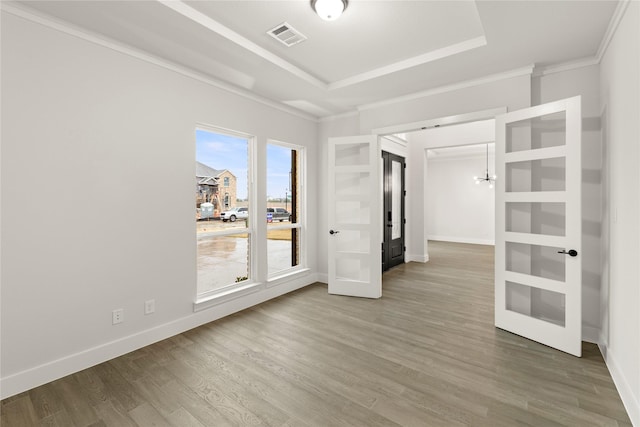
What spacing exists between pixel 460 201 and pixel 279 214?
7.28 m

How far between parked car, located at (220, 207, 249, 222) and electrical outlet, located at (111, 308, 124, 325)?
1.42 metres

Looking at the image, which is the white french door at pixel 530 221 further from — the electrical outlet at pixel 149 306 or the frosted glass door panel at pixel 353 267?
the electrical outlet at pixel 149 306

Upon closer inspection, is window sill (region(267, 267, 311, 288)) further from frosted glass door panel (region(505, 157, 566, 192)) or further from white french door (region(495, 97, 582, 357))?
frosted glass door panel (region(505, 157, 566, 192))

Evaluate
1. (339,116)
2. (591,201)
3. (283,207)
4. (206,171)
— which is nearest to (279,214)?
(283,207)

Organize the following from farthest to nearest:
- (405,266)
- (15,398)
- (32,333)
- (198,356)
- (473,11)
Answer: (405,266) → (198,356) → (473,11) → (32,333) → (15,398)

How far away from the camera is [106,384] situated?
7.38ft

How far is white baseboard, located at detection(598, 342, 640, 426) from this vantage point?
5.84 ft

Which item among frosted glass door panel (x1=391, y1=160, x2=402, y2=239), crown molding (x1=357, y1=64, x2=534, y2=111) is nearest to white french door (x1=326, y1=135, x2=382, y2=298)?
crown molding (x1=357, y1=64, x2=534, y2=111)

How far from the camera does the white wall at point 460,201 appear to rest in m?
9.13

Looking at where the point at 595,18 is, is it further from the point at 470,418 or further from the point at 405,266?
the point at 405,266

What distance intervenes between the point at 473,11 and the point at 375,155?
2.02 m

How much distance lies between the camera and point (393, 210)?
20.5ft

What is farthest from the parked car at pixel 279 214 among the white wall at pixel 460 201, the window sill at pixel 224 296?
the white wall at pixel 460 201

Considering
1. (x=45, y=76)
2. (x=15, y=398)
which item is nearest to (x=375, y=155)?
(x=45, y=76)
